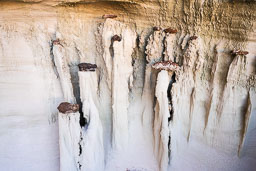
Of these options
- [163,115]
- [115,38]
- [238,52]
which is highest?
[115,38]

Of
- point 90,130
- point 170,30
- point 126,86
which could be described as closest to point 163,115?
point 126,86

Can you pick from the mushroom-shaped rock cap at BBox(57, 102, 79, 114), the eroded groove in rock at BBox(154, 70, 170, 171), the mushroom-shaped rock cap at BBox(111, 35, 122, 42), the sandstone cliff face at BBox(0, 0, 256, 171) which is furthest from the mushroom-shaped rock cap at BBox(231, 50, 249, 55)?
the mushroom-shaped rock cap at BBox(57, 102, 79, 114)

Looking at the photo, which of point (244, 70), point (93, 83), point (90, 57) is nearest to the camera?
point (244, 70)

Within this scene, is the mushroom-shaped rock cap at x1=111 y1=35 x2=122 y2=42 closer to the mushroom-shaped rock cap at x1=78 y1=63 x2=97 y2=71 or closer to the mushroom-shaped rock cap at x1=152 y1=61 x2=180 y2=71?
the mushroom-shaped rock cap at x1=78 y1=63 x2=97 y2=71

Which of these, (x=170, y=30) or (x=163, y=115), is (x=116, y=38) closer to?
(x=170, y=30)

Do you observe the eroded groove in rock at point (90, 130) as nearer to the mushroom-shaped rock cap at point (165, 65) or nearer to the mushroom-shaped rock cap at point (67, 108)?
the mushroom-shaped rock cap at point (67, 108)

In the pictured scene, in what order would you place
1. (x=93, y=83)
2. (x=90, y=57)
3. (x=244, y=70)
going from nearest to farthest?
1. (x=244, y=70)
2. (x=93, y=83)
3. (x=90, y=57)

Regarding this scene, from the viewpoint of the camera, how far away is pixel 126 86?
9.91 feet

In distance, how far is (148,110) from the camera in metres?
3.20

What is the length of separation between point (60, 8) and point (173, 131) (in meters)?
2.46

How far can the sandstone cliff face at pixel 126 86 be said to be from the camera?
280cm

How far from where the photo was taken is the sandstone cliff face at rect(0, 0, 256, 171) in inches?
110

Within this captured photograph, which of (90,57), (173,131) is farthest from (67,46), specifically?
(173,131)

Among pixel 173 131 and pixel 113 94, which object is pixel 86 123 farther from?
pixel 173 131
